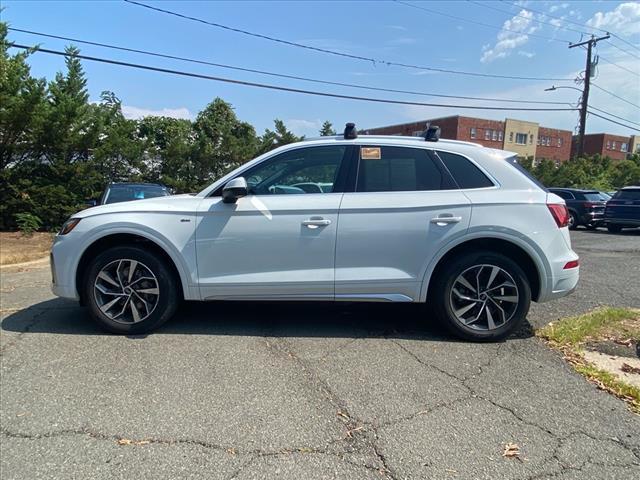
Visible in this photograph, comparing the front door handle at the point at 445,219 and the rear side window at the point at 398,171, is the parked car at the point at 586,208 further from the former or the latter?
the front door handle at the point at 445,219

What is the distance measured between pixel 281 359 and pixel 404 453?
149 centimetres

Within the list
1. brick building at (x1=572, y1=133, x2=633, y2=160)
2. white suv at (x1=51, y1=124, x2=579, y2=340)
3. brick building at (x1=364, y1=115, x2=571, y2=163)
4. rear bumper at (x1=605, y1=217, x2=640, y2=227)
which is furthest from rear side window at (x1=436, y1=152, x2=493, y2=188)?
brick building at (x1=572, y1=133, x2=633, y2=160)

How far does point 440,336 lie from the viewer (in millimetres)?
4355

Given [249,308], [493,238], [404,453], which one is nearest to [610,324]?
[493,238]

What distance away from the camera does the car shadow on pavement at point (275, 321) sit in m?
4.42

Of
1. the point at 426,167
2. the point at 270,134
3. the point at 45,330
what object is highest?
the point at 270,134

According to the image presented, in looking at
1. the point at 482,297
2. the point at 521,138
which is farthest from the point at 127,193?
the point at 521,138

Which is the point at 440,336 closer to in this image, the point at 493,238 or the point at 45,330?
the point at 493,238

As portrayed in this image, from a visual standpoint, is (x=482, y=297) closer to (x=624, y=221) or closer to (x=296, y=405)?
(x=296, y=405)

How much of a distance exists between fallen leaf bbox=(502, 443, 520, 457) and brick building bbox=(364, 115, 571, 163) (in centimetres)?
5154

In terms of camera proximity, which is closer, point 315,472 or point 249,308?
point 315,472

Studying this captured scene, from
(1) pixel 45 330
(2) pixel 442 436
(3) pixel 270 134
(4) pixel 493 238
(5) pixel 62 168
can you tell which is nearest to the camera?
(2) pixel 442 436

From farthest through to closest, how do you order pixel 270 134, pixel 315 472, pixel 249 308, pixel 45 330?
pixel 270 134
pixel 249 308
pixel 45 330
pixel 315 472

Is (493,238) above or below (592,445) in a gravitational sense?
above
